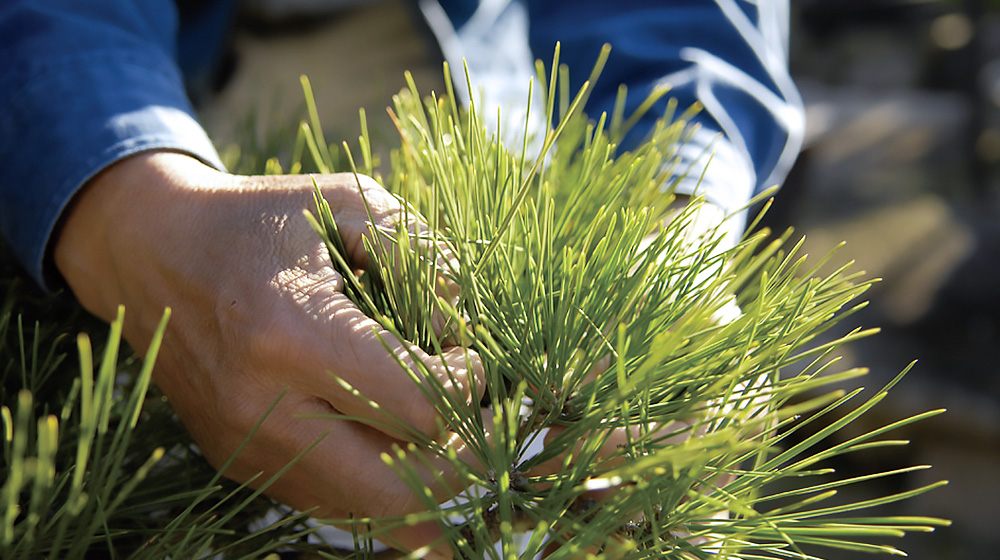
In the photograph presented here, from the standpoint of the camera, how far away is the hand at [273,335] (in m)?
0.22

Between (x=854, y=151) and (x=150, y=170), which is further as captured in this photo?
(x=854, y=151)

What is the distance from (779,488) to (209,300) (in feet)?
4.36

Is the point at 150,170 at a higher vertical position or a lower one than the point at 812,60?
lower

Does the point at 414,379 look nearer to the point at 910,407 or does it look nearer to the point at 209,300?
the point at 209,300

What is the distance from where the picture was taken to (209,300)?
246 mm

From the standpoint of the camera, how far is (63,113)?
1.02 ft

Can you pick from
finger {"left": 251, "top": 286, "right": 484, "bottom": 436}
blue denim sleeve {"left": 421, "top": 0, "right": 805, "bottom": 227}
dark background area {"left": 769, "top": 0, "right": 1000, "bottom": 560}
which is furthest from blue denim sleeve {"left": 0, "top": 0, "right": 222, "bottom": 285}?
dark background area {"left": 769, "top": 0, "right": 1000, "bottom": 560}

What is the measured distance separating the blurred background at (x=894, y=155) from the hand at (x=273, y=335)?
0.48 ft

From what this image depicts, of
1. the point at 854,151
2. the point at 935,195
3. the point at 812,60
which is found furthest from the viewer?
the point at 812,60

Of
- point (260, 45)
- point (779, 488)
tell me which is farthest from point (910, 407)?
point (260, 45)

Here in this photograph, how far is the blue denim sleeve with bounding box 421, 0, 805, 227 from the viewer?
0.46m

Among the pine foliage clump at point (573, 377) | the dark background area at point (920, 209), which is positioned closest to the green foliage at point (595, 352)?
the pine foliage clump at point (573, 377)

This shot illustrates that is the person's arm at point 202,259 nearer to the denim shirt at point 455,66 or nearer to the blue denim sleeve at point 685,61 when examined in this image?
the denim shirt at point 455,66

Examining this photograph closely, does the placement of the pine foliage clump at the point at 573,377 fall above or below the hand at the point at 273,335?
above
